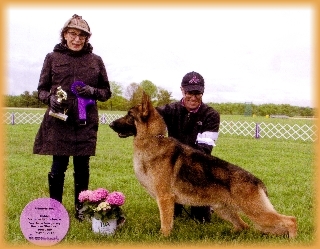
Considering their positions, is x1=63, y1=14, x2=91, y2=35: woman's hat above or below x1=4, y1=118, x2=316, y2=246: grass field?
above

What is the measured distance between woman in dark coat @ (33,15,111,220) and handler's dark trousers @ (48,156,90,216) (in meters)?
0.05

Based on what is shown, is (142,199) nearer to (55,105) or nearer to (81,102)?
(81,102)

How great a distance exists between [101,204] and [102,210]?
3.2 inches

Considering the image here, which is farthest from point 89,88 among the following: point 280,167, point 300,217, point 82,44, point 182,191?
point 280,167

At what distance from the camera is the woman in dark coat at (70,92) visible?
5438mm

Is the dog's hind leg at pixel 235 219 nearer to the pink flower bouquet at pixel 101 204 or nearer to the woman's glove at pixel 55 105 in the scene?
the pink flower bouquet at pixel 101 204

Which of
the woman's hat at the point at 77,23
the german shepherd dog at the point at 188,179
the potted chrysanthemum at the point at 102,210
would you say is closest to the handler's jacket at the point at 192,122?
the german shepherd dog at the point at 188,179

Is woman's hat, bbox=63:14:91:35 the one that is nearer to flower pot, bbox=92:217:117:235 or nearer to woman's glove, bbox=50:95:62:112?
woman's glove, bbox=50:95:62:112

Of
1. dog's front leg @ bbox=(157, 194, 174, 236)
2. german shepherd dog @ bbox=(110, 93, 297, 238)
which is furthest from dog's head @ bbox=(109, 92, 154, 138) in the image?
dog's front leg @ bbox=(157, 194, 174, 236)

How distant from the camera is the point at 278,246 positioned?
189 inches

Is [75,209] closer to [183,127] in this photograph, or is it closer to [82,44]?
[183,127]

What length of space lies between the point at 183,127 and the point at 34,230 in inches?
110

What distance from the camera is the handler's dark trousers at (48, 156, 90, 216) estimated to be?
5709 mm

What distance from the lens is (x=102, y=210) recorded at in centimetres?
523
